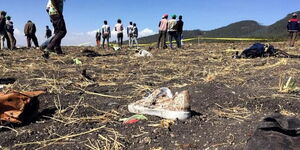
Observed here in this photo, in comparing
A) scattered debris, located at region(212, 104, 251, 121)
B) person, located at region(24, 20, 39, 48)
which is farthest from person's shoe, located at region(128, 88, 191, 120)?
person, located at region(24, 20, 39, 48)

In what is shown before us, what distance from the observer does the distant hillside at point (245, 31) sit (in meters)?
37.9

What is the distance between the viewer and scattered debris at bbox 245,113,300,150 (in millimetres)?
1949

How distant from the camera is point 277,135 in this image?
6.59ft

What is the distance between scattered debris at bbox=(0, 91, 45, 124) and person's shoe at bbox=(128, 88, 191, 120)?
0.97 metres

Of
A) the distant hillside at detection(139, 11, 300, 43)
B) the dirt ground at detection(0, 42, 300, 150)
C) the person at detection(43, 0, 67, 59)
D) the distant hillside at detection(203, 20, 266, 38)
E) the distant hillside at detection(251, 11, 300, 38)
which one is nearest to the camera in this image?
the dirt ground at detection(0, 42, 300, 150)

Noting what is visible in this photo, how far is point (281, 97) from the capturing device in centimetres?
389

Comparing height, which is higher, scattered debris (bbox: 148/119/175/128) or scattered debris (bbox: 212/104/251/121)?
scattered debris (bbox: 212/104/251/121)

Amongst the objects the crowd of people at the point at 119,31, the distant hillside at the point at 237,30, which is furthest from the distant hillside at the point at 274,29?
the crowd of people at the point at 119,31

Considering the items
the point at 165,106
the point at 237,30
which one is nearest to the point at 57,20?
the point at 165,106

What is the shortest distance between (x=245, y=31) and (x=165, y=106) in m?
39.0

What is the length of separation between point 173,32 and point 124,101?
36.8 feet

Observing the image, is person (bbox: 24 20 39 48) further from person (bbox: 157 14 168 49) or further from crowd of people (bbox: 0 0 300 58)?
person (bbox: 157 14 168 49)

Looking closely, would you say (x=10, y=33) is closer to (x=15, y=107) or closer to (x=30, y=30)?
(x=30, y=30)

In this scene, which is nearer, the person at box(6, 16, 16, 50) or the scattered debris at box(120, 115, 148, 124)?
the scattered debris at box(120, 115, 148, 124)
